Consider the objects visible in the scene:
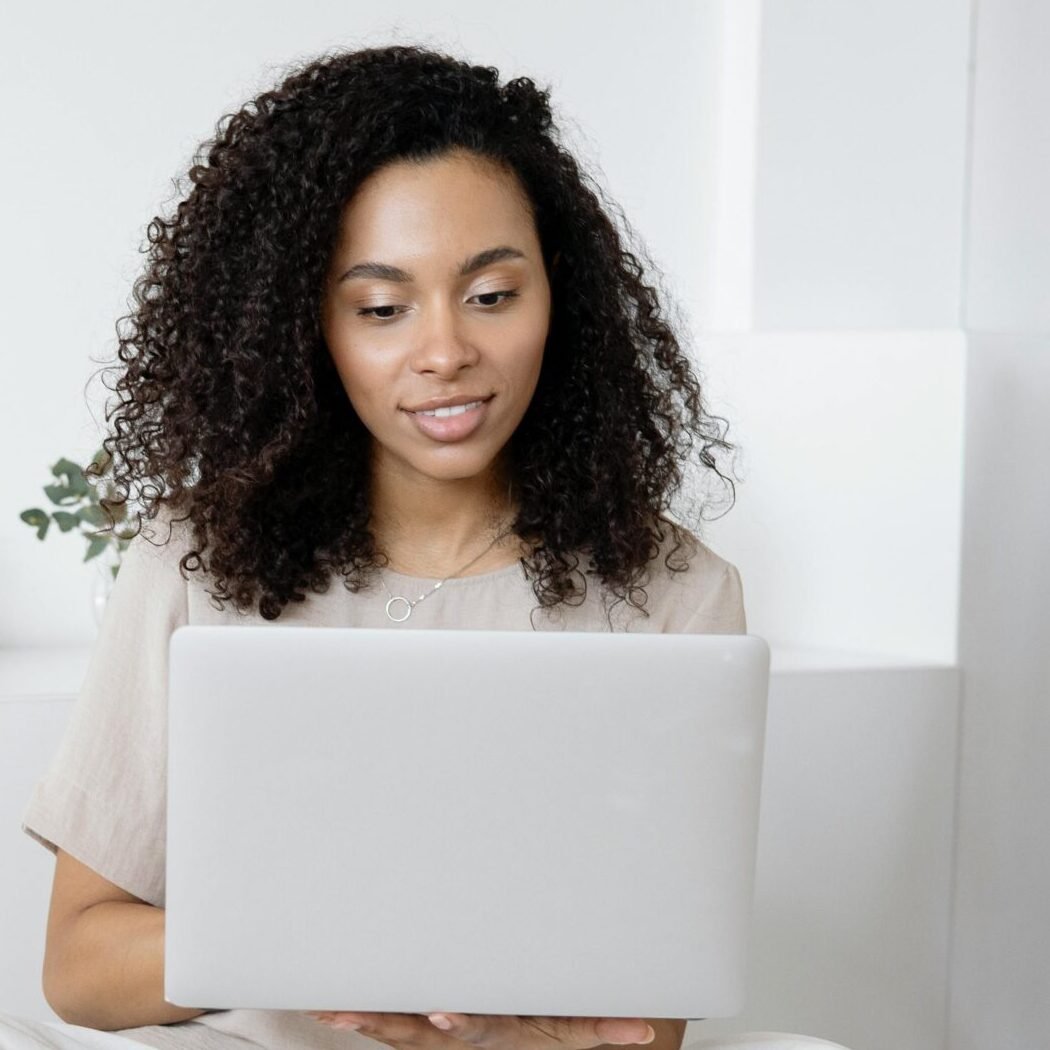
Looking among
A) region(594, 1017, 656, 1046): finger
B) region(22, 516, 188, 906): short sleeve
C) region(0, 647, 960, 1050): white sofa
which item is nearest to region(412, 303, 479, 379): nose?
region(22, 516, 188, 906): short sleeve

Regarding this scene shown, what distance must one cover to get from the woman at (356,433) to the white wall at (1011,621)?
896 mm

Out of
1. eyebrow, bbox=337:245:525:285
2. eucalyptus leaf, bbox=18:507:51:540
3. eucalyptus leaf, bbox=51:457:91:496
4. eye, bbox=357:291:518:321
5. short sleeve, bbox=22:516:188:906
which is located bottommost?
short sleeve, bbox=22:516:188:906

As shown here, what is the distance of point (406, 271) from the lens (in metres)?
1.51

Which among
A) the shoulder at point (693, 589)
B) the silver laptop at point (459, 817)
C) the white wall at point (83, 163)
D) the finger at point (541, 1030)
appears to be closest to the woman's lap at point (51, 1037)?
the silver laptop at point (459, 817)

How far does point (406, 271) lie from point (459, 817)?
0.65 metres

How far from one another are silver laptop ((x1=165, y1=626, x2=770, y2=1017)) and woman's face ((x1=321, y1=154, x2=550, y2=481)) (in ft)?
1.70

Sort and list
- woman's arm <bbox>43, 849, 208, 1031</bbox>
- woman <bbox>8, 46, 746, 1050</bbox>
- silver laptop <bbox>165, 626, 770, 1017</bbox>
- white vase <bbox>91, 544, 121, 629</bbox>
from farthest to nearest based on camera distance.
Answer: white vase <bbox>91, 544, 121, 629</bbox> < woman <bbox>8, 46, 746, 1050</bbox> < woman's arm <bbox>43, 849, 208, 1031</bbox> < silver laptop <bbox>165, 626, 770, 1017</bbox>

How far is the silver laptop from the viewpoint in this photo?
1016 millimetres

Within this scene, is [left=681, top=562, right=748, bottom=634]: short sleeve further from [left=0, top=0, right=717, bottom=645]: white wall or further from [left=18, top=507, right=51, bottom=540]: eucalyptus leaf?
[left=18, top=507, right=51, bottom=540]: eucalyptus leaf

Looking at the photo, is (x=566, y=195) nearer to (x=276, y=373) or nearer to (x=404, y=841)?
(x=276, y=373)

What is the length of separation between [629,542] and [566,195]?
0.37 meters

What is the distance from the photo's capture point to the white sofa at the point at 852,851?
2.37 meters

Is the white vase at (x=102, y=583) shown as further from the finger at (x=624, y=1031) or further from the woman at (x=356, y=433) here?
the finger at (x=624, y=1031)

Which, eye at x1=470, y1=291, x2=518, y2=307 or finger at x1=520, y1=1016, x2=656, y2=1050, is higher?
eye at x1=470, y1=291, x2=518, y2=307
